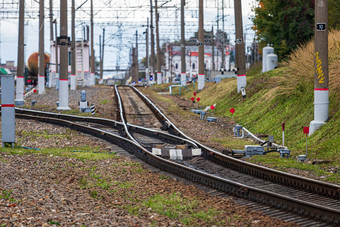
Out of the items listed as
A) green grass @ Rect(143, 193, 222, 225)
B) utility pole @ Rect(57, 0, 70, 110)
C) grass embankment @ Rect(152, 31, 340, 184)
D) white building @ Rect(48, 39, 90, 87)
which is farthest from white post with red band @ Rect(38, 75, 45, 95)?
green grass @ Rect(143, 193, 222, 225)

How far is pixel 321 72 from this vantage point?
18.6m

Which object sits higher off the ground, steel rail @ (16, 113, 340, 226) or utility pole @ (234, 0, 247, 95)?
utility pole @ (234, 0, 247, 95)

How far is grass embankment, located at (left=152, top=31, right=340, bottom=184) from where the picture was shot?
15.8 meters

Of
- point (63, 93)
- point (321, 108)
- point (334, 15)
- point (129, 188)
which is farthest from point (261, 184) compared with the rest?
point (334, 15)

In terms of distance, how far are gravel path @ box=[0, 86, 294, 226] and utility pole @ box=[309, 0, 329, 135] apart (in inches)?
235

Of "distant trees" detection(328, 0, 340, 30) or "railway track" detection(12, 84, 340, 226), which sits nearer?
"railway track" detection(12, 84, 340, 226)

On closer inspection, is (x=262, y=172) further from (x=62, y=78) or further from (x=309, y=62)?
(x=62, y=78)

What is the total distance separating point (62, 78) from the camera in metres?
34.2

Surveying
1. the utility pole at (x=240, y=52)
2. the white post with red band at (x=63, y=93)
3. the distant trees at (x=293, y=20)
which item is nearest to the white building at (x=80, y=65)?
the distant trees at (x=293, y=20)

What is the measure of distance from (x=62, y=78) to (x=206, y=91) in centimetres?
1331

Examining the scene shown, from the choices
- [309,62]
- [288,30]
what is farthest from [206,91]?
[309,62]

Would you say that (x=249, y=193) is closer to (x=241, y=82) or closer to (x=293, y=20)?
(x=241, y=82)

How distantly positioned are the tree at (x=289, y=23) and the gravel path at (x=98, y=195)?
2717cm

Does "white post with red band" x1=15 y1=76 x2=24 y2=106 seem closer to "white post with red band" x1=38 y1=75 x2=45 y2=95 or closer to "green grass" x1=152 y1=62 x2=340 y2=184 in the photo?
"white post with red band" x1=38 y1=75 x2=45 y2=95
